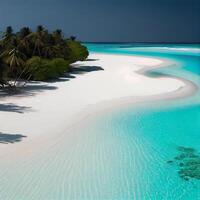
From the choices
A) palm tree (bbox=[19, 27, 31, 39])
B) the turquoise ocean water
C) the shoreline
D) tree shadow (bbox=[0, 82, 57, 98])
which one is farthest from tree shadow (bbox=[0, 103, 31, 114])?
palm tree (bbox=[19, 27, 31, 39])


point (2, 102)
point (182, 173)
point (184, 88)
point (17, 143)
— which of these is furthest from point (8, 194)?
point (184, 88)

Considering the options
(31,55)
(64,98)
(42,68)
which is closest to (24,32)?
(31,55)

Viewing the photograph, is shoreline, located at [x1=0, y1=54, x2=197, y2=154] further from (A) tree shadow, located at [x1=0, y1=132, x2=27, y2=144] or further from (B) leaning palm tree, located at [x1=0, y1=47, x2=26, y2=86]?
(B) leaning palm tree, located at [x1=0, y1=47, x2=26, y2=86]

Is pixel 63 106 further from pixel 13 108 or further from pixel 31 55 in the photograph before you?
pixel 31 55

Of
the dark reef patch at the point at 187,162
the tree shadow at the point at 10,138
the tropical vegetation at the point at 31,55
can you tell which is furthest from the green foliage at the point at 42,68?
the dark reef patch at the point at 187,162

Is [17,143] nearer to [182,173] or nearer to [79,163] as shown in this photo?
[79,163]
